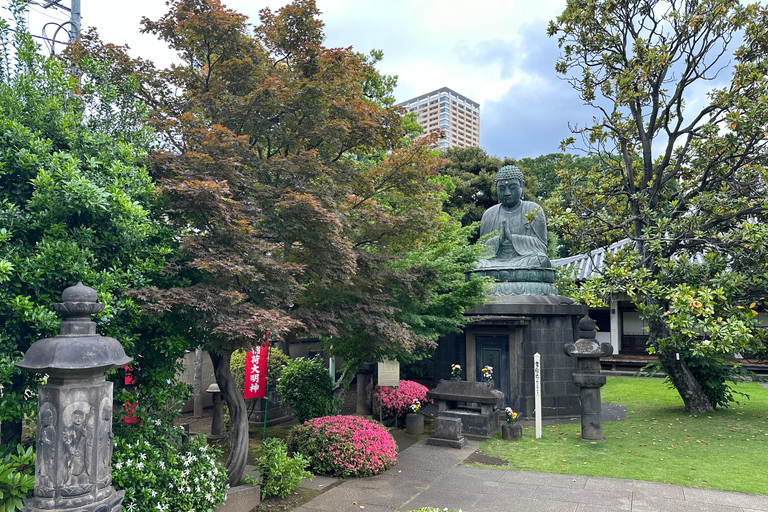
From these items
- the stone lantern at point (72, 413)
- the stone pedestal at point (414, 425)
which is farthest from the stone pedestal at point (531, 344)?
the stone lantern at point (72, 413)

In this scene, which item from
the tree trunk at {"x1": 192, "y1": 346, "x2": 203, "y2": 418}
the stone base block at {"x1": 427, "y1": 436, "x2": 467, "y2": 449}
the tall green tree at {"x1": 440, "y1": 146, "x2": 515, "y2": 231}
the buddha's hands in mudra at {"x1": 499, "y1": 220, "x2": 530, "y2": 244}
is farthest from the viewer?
the tall green tree at {"x1": 440, "y1": 146, "x2": 515, "y2": 231}

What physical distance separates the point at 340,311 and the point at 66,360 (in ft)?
15.4

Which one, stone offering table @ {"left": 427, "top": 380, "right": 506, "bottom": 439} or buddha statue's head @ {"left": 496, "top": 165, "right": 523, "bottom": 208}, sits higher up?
buddha statue's head @ {"left": 496, "top": 165, "right": 523, "bottom": 208}

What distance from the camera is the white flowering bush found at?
5.94m

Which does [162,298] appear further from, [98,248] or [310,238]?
[310,238]

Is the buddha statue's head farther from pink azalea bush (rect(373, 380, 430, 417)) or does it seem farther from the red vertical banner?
the red vertical banner

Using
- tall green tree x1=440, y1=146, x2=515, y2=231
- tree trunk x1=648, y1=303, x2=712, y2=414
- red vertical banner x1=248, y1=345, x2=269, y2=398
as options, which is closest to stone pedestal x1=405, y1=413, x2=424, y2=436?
red vertical banner x1=248, y1=345, x2=269, y2=398

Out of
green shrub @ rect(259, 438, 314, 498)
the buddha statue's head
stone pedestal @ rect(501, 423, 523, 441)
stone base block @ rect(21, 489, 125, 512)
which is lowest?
stone pedestal @ rect(501, 423, 523, 441)

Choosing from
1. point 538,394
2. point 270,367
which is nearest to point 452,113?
point 270,367

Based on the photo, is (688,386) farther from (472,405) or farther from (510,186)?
(510,186)

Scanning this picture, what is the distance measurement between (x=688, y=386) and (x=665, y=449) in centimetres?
400

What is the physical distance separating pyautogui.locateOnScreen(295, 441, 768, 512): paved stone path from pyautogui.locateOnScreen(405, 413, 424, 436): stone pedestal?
3.28 meters

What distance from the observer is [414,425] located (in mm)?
12969

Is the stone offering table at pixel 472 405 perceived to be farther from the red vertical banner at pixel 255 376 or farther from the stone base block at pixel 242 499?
the stone base block at pixel 242 499
